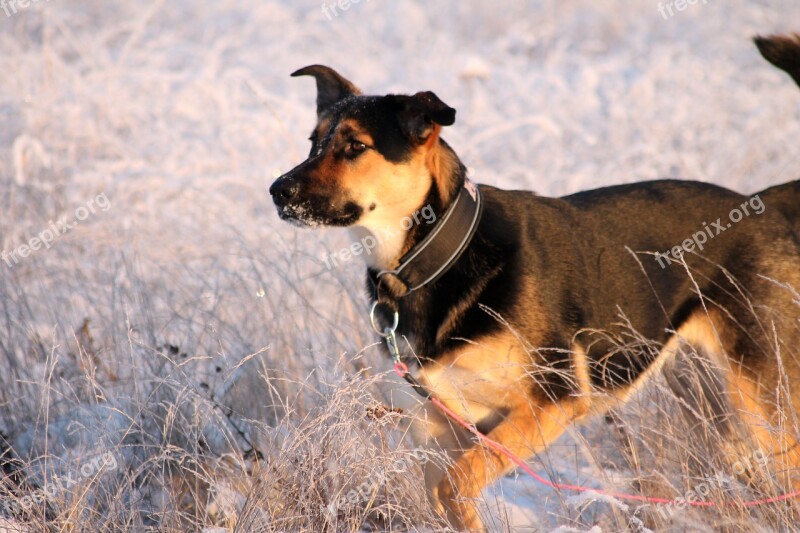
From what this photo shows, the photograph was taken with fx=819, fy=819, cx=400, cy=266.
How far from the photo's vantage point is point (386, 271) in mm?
3584

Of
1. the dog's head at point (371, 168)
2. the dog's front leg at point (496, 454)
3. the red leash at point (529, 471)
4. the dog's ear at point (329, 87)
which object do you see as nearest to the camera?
the red leash at point (529, 471)

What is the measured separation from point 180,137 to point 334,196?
7.19 metres

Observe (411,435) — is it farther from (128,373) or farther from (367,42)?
(367,42)

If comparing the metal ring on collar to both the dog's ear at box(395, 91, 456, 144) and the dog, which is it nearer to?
the dog

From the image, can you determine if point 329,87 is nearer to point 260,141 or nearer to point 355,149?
point 355,149

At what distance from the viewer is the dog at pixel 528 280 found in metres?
3.34

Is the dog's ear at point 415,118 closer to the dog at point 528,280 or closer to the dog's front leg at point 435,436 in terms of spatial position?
the dog at point 528,280

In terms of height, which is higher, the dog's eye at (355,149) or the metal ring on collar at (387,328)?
the dog's eye at (355,149)

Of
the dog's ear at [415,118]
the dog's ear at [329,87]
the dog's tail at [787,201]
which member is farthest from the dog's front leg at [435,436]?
the dog's tail at [787,201]

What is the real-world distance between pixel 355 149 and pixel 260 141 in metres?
6.48

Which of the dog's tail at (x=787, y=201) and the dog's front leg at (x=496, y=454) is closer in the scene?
the dog's front leg at (x=496, y=454)

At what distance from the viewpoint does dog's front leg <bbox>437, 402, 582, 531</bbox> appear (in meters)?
3.15

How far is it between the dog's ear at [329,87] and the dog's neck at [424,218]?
0.79 m

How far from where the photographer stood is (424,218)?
11.5 feet
